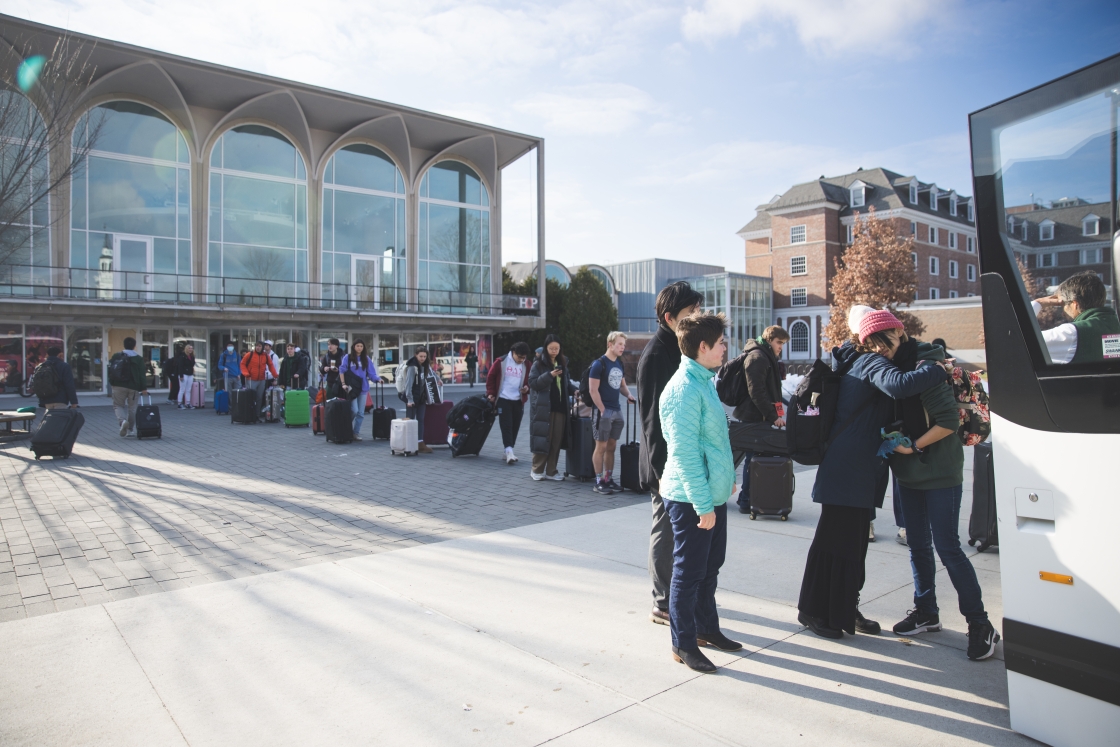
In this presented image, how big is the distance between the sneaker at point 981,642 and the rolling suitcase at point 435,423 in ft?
29.3

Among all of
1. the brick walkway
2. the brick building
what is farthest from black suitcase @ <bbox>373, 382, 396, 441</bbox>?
the brick building

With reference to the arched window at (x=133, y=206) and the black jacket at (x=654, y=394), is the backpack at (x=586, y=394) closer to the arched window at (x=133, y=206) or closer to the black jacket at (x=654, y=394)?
the black jacket at (x=654, y=394)

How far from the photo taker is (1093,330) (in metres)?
2.56

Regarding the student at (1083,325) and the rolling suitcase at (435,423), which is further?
the rolling suitcase at (435,423)

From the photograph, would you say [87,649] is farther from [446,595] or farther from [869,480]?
[869,480]

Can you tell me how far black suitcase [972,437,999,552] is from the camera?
5.46 metres

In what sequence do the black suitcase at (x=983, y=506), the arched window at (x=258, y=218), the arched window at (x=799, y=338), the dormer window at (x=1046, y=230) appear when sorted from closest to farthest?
the dormer window at (x=1046, y=230) → the black suitcase at (x=983, y=506) → the arched window at (x=258, y=218) → the arched window at (x=799, y=338)

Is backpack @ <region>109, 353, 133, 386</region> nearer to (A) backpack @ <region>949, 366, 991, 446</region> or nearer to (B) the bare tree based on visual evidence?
(B) the bare tree

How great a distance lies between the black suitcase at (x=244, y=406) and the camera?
1609 cm

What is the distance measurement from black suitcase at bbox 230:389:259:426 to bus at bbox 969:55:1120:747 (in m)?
16.1

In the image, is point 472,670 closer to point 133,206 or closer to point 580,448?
point 580,448

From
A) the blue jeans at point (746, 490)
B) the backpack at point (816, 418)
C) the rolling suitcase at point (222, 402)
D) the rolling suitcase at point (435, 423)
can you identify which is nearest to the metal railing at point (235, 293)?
the rolling suitcase at point (222, 402)

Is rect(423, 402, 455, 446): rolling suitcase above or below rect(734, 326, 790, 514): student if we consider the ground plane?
below

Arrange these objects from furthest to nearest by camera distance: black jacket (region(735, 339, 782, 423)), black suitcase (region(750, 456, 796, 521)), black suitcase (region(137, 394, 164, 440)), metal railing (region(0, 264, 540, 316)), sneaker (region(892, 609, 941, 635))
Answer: metal railing (region(0, 264, 540, 316))
black suitcase (region(137, 394, 164, 440))
black suitcase (region(750, 456, 796, 521))
black jacket (region(735, 339, 782, 423))
sneaker (region(892, 609, 941, 635))
